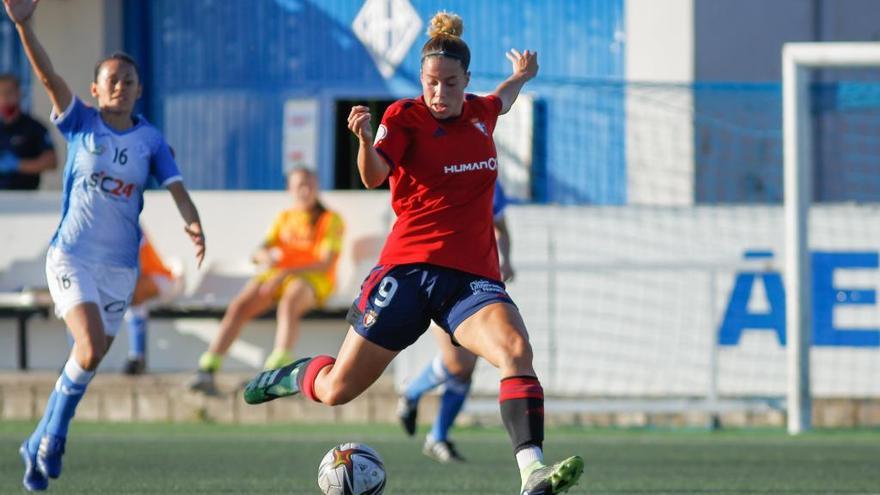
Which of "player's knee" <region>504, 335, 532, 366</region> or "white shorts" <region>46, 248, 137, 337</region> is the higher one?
"white shorts" <region>46, 248, 137, 337</region>

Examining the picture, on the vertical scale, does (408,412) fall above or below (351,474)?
below

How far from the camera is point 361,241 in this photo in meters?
13.9

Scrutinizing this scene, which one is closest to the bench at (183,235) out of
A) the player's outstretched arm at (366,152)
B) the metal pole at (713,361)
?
the metal pole at (713,361)

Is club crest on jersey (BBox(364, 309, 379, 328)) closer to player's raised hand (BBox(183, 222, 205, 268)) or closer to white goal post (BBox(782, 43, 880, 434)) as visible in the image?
player's raised hand (BBox(183, 222, 205, 268))

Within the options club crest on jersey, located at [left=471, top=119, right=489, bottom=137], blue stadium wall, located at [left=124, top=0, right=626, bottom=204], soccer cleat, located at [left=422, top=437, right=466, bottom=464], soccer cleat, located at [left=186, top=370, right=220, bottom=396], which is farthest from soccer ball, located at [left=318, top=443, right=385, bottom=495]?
blue stadium wall, located at [left=124, top=0, right=626, bottom=204]

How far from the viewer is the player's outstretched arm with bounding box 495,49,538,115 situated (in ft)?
24.9

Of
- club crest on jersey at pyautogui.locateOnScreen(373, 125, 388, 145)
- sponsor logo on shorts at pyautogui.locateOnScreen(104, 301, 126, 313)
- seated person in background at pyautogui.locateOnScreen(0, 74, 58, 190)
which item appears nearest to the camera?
club crest on jersey at pyautogui.locateOnScreen(373, 125, 388, 145)

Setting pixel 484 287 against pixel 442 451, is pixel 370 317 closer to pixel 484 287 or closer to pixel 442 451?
pixel 484 287

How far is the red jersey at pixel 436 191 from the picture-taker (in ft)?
22.9

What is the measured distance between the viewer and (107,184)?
8477 millimetres

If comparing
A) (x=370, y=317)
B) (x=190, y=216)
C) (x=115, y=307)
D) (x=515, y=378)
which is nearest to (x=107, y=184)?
(x=190, y=216)

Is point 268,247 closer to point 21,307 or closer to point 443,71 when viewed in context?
point 21,307

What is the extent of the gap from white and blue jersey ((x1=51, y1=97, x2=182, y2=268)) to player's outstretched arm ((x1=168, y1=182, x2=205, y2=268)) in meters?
0.06

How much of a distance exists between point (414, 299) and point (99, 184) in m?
2.22
